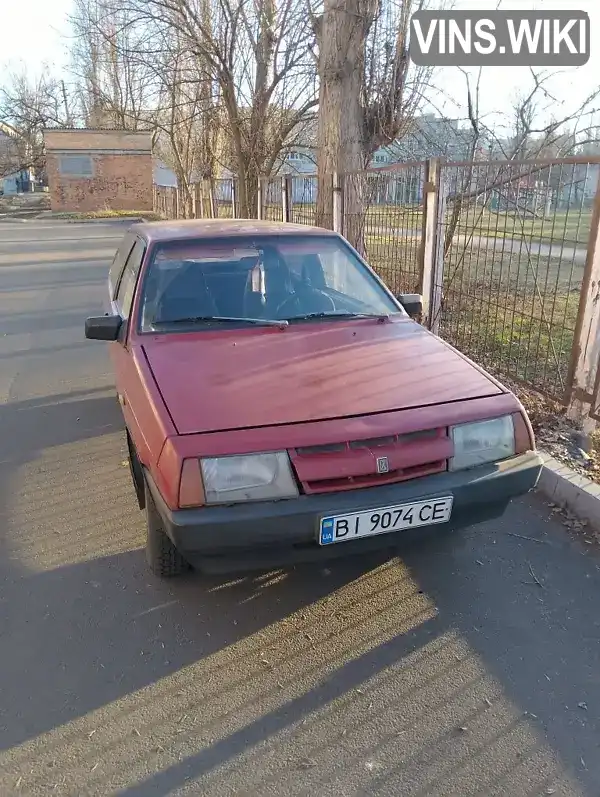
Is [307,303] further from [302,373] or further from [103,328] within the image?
[103,328]

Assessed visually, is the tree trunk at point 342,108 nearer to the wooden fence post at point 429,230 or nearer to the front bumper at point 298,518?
the wooden fence post at point 429,230

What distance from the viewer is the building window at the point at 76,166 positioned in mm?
41156

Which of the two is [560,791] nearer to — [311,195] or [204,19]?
[311,195]

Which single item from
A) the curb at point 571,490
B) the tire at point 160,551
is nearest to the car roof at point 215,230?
the tire at point 160,551

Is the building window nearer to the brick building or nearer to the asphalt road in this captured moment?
the brick building

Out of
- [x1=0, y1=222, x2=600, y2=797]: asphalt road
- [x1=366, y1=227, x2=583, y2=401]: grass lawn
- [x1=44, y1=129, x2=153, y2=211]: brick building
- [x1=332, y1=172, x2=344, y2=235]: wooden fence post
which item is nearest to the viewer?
[x1=0, y1=222, x2=600, y2=797]: asphalt road

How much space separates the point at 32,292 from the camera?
1205cm

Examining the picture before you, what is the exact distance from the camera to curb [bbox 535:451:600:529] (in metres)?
3.53

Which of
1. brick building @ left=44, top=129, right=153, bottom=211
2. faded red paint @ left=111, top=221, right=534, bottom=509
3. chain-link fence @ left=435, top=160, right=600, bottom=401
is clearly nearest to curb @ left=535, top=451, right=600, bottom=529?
chain-link fence @ left=435, top=160, right=600, bottom=401

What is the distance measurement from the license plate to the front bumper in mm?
26

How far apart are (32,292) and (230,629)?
10.9m

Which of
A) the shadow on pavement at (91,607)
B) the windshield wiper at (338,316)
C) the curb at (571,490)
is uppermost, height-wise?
the windshield wiper at (338,316)

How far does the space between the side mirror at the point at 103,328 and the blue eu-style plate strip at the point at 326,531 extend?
73.8 inches

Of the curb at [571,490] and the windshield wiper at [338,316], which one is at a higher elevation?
the windshield wiper at [338,316]
